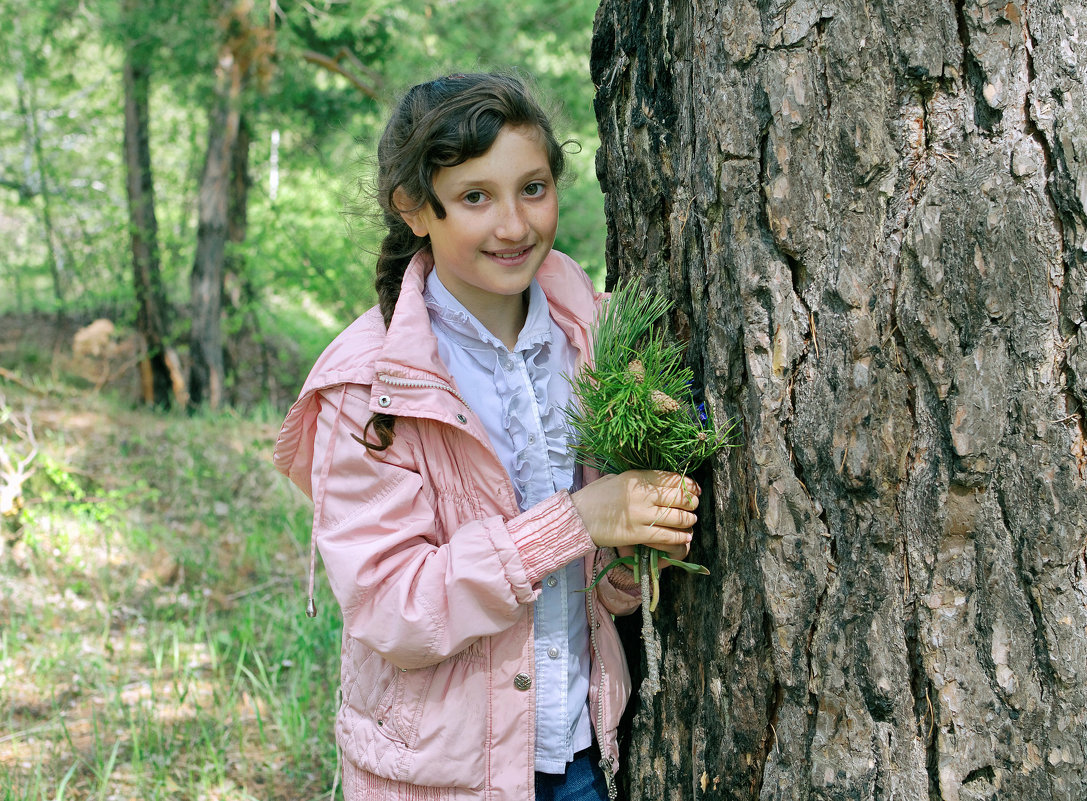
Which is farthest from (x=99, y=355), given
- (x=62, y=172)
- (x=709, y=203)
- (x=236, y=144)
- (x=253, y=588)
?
(x=709, y=203)

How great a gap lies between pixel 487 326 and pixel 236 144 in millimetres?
7022

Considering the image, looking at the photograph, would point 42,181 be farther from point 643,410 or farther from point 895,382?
point 895,382

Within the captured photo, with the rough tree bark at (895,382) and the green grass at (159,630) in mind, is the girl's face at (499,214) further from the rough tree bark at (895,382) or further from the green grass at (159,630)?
the green grass at (159,630)

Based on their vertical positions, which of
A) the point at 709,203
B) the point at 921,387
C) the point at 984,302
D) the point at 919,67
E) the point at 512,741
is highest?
the point at 919,67

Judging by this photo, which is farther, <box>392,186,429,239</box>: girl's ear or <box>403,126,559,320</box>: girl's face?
<box>392,186,429,239</box>: girl's ear

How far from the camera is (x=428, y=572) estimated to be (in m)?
1.48

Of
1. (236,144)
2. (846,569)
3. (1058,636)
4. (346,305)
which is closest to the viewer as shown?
(1058,636)

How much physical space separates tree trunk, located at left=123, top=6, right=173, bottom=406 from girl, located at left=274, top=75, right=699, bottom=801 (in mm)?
6861

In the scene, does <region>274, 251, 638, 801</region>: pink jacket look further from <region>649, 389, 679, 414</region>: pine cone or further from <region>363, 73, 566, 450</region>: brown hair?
<region>649, 389, 679, 414</region>: pine cone

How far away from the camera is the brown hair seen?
159 cm

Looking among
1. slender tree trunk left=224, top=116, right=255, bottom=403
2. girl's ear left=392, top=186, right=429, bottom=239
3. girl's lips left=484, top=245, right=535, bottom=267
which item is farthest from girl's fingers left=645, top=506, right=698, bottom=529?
slender tree trunk left=224, top=116, right=255, bottom=403

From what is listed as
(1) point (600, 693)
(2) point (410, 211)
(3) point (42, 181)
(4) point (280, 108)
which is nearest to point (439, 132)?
(2) point (410, 211)

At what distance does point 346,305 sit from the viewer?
7211mm

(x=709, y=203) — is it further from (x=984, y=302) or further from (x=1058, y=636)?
(x=1058, y=636)
